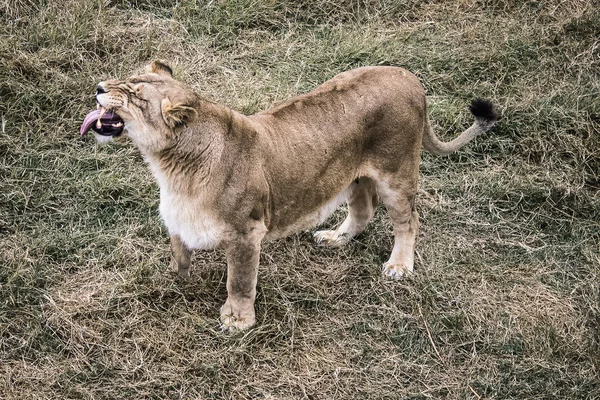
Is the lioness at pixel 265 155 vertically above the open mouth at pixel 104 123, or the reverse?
the open mouth at pixel 104 123

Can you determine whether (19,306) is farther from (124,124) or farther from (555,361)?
(555,361)

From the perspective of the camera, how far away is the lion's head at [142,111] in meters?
3.66

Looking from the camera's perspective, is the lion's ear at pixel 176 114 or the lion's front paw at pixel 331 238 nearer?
the lion's ear at pixel 176 114

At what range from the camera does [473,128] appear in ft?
16.3

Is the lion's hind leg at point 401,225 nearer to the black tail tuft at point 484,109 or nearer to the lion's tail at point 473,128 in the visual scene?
the lion's tail at point 473,128

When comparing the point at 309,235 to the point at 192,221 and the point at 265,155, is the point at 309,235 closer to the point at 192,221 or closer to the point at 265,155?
the point at 265,155

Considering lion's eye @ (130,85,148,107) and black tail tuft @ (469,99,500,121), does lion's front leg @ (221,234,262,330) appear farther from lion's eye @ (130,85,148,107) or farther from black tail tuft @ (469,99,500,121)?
black tail tuft @ (469,99,500,121)

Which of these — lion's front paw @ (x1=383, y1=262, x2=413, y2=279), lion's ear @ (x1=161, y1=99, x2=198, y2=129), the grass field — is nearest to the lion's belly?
the grass field

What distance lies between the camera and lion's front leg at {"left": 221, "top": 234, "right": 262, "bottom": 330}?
404 cm

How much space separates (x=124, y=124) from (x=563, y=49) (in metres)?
4.71

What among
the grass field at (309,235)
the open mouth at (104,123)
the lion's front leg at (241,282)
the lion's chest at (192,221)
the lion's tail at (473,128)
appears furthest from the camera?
the lion's tail at (473,128)

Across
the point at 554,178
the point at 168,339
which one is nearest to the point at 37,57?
the point at 168,339

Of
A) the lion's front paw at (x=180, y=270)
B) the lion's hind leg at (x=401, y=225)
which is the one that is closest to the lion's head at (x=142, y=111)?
the lion's front paw at (x=180, y=270)

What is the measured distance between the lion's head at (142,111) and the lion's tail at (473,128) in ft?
5.70
